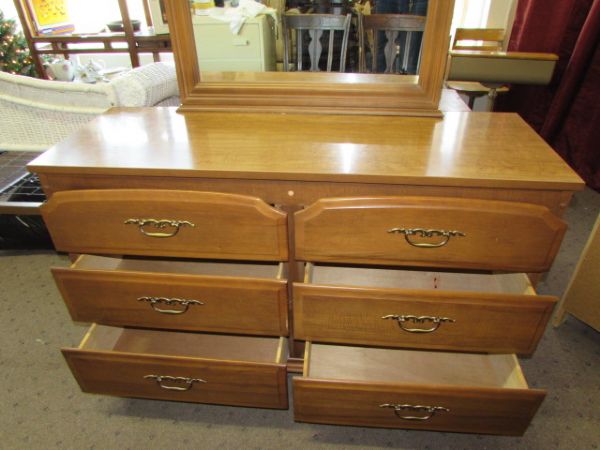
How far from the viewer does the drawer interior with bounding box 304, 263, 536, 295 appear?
106cm

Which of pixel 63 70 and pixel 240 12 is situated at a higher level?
pixel 240 12

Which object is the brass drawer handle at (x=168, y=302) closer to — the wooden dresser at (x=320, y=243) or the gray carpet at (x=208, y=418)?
the wooden dresser at (x=320, y=243)

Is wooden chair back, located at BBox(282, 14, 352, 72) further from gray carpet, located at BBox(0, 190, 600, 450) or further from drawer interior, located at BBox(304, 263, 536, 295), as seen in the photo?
gray carpet, located at BBox(0, 190, 600, 450)

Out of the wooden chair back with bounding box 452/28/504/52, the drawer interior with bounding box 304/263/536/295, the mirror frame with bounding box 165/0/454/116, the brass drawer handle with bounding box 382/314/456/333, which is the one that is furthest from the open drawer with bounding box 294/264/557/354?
the wooden chair back with bounding box 452/28/504/52

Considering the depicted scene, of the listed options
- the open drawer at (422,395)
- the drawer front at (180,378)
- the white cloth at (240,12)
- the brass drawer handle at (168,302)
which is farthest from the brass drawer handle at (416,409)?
the white cloth at (240,12)

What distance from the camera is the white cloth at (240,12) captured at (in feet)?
3.52

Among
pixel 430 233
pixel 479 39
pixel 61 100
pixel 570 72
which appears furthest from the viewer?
pixel 570 72

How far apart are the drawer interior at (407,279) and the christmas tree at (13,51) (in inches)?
140

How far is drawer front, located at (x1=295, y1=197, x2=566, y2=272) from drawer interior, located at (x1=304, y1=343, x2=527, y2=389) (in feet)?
1.05

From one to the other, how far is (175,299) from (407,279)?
614mm

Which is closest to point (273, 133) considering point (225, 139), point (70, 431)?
point (225, 139)

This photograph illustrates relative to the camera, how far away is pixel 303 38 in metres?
1.11

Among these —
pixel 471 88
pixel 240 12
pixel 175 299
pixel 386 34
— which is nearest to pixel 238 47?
pixel 240 12

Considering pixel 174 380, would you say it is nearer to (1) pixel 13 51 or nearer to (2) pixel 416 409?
(2) pixel 416 409
